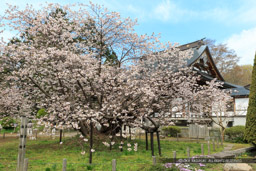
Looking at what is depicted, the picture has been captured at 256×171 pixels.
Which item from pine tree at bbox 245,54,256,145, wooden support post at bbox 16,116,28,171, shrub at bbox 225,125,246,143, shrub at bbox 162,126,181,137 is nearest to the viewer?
wooden support post at bbox 16,116,28,171

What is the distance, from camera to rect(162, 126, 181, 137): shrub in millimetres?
19453

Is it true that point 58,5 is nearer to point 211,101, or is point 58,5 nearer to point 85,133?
point 85,133

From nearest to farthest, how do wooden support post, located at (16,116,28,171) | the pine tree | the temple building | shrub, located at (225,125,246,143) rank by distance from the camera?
wooden support post, located at (16,116,28,171)
the pine tree
shrub, located at (225,125,246,143)
the temple building

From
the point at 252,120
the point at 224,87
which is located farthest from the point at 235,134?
the point at 252,120

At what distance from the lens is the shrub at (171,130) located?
19.5m

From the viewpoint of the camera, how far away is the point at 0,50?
33.5ft

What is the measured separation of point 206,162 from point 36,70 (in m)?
9.40

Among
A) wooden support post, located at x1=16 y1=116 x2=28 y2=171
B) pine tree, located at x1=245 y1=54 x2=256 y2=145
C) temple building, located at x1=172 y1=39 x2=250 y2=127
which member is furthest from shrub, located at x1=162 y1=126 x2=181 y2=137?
wooden support post, located at x1=16 y1=116 x2=28 y2=171

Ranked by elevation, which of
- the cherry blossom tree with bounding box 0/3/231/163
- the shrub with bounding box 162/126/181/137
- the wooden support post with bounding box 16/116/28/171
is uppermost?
the cherry blossom tree with bounding box 0/3/231/163

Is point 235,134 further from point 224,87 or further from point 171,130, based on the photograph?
point 224,87

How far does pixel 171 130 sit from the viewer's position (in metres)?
19.8

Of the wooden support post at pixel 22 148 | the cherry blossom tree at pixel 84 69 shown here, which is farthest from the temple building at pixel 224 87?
the wooden support post at pixel 22 148

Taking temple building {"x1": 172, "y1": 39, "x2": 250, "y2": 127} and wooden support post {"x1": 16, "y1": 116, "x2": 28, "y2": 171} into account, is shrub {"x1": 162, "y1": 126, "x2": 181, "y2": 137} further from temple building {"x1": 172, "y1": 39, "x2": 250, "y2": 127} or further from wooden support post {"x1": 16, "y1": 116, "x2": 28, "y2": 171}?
wooden support post {"x1": 16, "y1": 116, "x2": 28, "y2": 171}

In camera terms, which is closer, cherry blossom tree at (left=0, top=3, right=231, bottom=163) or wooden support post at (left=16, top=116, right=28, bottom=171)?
wooden support post at (left=16, top=116, right=28, bottom=171)
